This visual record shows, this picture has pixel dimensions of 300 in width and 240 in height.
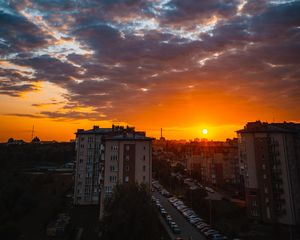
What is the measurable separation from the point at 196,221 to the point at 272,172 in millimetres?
16469

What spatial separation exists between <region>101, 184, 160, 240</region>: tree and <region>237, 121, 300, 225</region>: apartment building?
26.3 m

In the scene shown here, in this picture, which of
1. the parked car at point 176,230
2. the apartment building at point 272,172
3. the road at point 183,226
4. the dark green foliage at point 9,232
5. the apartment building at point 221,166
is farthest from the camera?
the apartment building at point 221,166

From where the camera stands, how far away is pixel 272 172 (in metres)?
48.7

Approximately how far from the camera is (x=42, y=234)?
141 feet

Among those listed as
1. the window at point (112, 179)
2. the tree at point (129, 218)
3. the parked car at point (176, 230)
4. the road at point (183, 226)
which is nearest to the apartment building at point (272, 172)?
the road at point (183, 226)

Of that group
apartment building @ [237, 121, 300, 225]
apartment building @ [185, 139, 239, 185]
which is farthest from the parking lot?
apartment building @ [185, 139, 239, 185]

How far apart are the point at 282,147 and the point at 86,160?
4076 cm

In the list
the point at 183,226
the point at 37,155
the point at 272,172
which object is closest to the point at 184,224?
the point at 183,226

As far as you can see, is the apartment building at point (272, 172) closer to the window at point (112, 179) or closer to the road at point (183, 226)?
the road at point (183, 226)

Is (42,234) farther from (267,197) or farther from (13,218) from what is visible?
(267,197)

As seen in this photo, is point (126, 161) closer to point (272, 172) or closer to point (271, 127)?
point (272, 172)

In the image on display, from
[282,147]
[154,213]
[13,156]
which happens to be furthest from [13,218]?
[13,156]

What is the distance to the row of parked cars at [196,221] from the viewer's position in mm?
39812

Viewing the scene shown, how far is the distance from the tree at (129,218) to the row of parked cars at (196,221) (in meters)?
13.1
